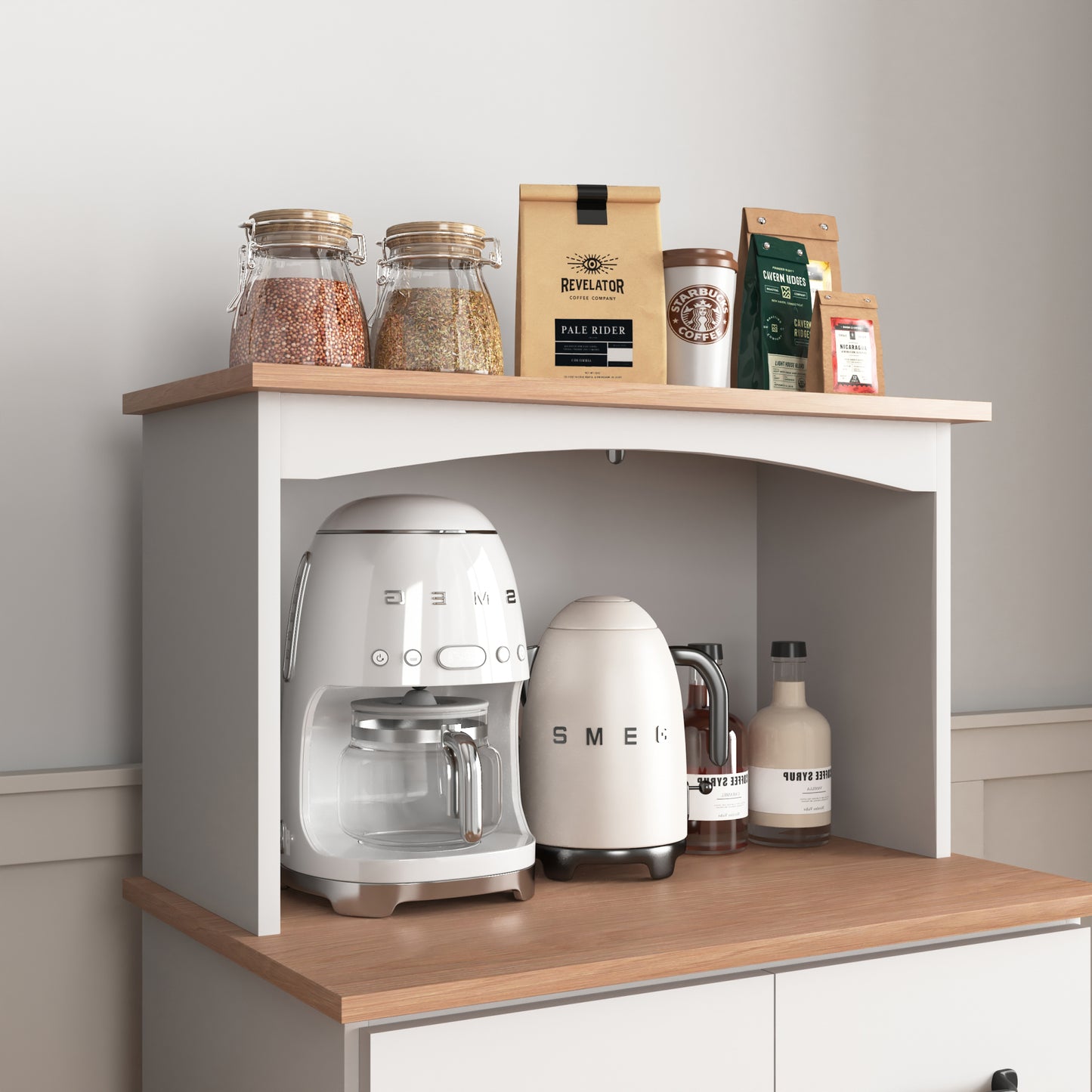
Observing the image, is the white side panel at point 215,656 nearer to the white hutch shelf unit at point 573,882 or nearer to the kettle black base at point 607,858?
the white hutch shelf unit at point 573,882

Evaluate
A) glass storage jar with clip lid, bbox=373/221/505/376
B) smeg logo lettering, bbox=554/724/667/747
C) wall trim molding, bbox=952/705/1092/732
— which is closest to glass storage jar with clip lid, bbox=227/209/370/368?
glass storage jar with clip lid, bbox=373/221/505/376

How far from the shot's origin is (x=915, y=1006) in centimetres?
119

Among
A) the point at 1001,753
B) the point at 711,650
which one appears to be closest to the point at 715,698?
the point at 711,650

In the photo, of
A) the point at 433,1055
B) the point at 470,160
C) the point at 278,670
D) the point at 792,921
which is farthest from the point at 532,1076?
the point at 470,160

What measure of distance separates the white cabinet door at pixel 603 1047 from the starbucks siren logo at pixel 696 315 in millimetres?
639

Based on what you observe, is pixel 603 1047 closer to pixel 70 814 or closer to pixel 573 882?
pixel 573 882

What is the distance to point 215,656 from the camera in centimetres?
118

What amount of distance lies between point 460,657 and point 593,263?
427 millimetres

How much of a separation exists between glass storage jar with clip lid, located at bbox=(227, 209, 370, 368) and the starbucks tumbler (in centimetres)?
33

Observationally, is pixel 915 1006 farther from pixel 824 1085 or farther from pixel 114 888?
pixel 114 888

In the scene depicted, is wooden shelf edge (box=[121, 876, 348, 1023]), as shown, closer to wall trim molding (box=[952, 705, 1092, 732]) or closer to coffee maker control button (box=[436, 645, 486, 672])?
coffee maker control button (box=[436, 645, 486, 672])

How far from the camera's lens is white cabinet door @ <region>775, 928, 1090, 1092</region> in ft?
3.72

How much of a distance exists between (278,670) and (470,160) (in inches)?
29.4

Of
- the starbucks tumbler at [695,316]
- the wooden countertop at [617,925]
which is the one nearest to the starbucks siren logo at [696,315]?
the starbucks tumbler at [695,316]
